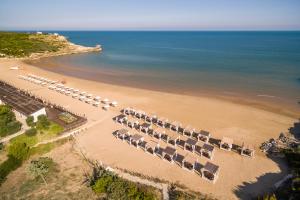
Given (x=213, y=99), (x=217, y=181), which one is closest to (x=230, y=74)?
(x=213, y=99)

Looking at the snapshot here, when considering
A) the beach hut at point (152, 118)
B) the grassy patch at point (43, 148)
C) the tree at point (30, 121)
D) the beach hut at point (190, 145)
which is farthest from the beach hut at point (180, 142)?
the tree at point (30, 121)

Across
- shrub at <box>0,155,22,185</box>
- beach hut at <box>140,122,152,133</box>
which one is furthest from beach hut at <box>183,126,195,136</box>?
shrub at <box>0,155,22,185</box>

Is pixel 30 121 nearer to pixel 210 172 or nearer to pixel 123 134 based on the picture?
pixel 123 134

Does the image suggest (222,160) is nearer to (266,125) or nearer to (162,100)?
(266,125)

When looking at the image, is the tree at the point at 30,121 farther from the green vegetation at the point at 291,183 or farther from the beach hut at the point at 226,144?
the green vegetation at the point at 291,183

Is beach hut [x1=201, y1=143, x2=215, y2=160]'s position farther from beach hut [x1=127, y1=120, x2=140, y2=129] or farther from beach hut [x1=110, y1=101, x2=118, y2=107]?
beach hut [x1=110, y1=101, x2=118, y2=107]
